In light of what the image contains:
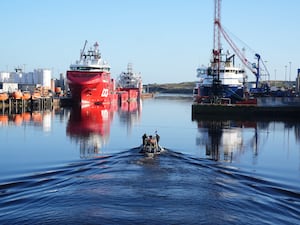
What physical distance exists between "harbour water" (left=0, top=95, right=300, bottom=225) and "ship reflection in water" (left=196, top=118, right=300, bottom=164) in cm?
16

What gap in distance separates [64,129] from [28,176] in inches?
906

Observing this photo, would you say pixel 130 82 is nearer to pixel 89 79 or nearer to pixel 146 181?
pixel 89 79

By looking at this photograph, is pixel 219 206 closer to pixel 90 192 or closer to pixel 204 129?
pixel 90 192

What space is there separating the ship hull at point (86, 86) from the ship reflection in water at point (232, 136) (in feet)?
104

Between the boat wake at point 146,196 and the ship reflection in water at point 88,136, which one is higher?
the ship reflection in water at point 88,136

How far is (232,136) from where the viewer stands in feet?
127

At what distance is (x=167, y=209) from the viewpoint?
15.1 meters

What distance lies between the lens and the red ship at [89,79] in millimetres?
79938

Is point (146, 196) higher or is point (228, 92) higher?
point (228, 92)

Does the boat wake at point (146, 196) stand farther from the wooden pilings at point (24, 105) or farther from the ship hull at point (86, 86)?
the ship hull at point (86, 86)

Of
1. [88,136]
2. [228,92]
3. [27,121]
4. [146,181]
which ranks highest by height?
[228,92]

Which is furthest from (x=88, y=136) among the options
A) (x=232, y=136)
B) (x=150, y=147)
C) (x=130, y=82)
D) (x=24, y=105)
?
(x=130, y=82)

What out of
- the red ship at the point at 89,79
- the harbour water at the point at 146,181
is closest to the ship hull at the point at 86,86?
the red ship at the point at 89,79

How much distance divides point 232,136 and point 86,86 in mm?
46680
